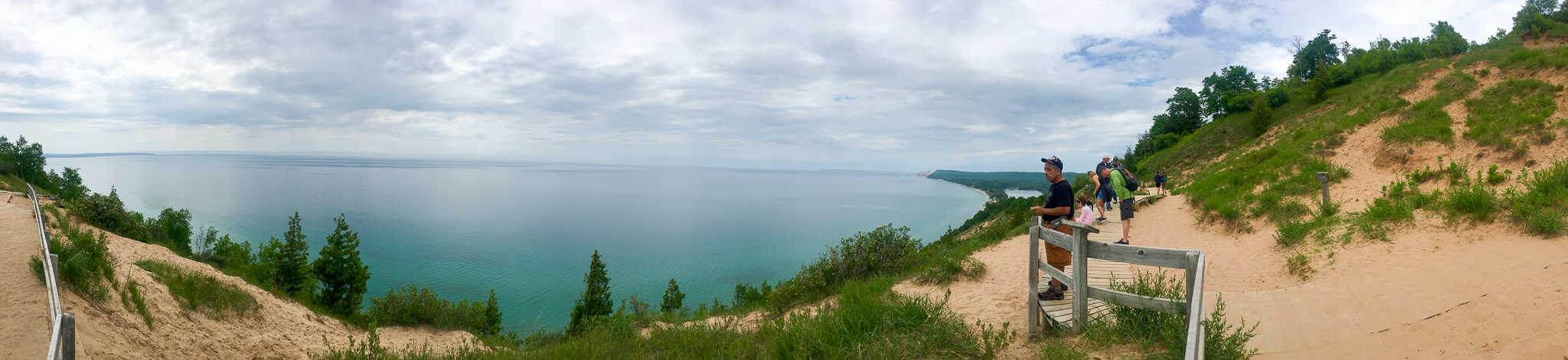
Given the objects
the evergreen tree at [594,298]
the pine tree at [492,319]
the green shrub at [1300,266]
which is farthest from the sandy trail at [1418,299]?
the pine tree at [492,319]

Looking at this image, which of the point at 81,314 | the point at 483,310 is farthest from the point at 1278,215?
the point at 483,310

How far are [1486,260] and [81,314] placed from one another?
17.6 metres

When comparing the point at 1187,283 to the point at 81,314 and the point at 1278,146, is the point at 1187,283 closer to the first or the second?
the point at 81,314

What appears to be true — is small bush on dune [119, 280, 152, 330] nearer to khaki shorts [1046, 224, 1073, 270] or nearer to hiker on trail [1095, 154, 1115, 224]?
khaki shorts [1046, 224, 1073, 270]

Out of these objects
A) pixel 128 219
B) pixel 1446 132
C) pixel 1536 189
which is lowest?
pixel 128 219

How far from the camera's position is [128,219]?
79.7 ft

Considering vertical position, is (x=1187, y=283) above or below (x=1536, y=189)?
below

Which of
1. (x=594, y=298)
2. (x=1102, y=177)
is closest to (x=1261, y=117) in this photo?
(x=1102, y=177)


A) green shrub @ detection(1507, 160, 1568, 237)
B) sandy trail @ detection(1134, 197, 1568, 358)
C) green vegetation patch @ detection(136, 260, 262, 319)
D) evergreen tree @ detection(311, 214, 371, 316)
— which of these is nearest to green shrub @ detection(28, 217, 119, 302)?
green vegetation patch @ detection(136, 260, 262, 319)

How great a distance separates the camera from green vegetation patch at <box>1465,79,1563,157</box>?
→ 10.7 meters

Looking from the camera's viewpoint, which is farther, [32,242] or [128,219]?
[128,219]

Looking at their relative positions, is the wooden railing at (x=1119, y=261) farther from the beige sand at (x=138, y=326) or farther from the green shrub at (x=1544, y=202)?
the beige sand at (x=138, y=326)

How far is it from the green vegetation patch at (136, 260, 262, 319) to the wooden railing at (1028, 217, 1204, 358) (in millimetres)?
14705

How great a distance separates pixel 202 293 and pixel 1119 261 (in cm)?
1621
